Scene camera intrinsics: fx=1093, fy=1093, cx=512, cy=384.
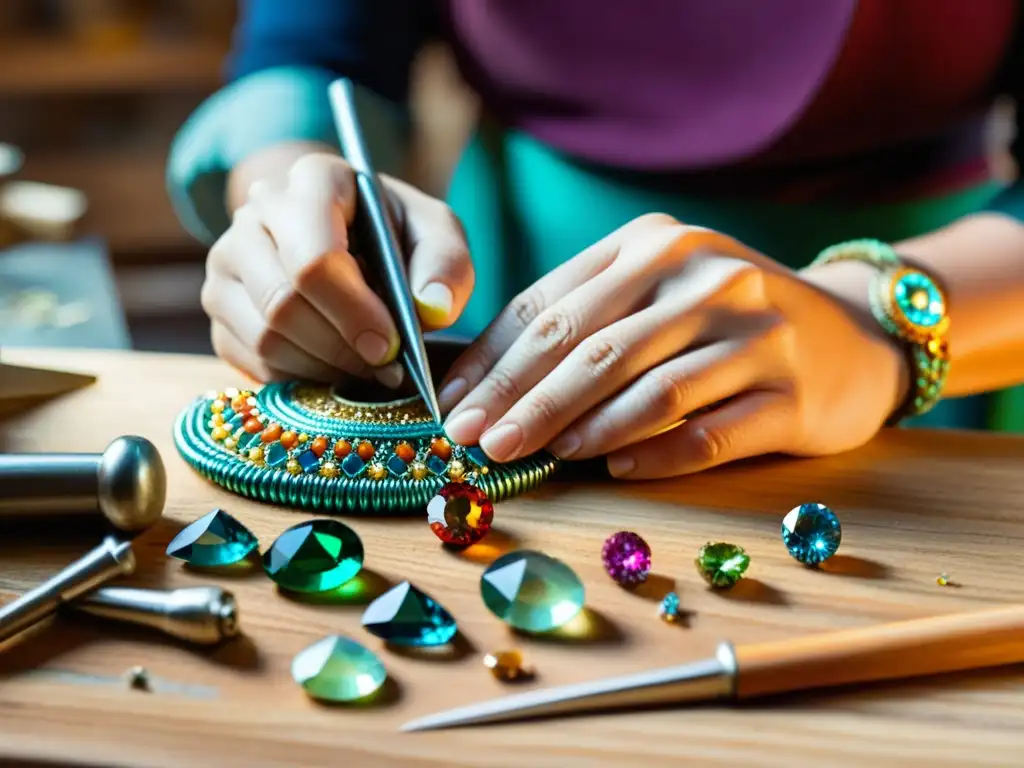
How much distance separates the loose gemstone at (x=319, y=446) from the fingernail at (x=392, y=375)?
0.22ft

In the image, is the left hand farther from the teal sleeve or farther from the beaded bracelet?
the teal sleeve

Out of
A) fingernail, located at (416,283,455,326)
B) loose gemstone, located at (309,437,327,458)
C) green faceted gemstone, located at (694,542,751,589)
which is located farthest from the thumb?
green faceted gemstone, located at (694,542,751,589)

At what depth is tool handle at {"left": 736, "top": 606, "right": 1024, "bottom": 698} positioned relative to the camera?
1.23ft

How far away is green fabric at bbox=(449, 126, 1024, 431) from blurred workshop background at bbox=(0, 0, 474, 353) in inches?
21.9

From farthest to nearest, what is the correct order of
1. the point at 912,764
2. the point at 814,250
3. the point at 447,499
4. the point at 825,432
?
the point at 814,250, the point at 825,432, the point at 447,499, the point at 912,764

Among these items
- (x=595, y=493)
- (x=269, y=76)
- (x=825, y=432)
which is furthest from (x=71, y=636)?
(x=269, y=76)

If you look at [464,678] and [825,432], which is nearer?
[464,678]

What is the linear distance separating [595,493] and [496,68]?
1.66 ft

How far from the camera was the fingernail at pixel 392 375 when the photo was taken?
1.86 feet

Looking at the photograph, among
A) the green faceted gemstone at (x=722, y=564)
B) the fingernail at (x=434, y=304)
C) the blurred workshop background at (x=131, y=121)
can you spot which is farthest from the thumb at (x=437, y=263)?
the blurred workshop background at (x=131, y=121)

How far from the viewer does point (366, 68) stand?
0.97 metres

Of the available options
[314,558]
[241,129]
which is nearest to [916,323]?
[314,558]

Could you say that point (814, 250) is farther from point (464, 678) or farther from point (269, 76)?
point (464, 678)

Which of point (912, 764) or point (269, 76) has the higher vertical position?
point (269, 76)
